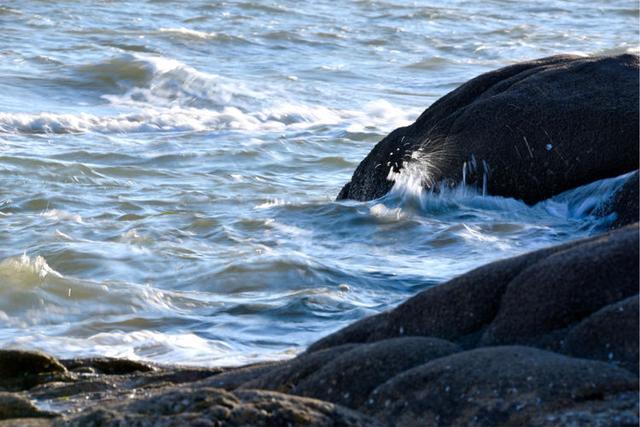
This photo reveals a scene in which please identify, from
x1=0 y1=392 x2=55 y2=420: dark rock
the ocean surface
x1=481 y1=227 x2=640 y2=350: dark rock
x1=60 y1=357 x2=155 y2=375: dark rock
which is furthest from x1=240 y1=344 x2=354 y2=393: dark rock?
the ocean surface

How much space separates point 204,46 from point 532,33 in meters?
6.40

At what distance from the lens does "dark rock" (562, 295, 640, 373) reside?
2717mm

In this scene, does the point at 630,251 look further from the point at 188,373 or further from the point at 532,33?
the point at 532,33

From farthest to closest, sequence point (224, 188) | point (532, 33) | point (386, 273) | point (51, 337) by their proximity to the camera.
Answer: point (532, 33) < point (224, 188) < point (386, 273) < point (51, 337)

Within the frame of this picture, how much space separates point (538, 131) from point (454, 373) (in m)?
4.27

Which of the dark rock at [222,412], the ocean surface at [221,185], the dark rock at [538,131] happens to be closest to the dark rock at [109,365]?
the ocean surface at [221,185]

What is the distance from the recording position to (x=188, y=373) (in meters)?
3.87

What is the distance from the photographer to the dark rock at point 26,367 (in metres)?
3.89

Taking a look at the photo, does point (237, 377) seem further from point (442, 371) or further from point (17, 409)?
point (442, 371)

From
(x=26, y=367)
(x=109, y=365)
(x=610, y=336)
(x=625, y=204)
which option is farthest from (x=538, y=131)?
(x=610, y=336)

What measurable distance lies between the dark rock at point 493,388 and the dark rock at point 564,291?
0.87 feet

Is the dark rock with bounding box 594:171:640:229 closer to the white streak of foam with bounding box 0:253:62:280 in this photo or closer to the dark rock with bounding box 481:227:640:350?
the dark rock with bounding box 481:227:640:350

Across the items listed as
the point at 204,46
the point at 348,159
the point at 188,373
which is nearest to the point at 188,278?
the point at 188,373

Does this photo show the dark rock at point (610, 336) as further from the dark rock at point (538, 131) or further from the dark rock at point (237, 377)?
the dark rock at point (538, 131)
